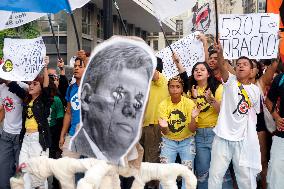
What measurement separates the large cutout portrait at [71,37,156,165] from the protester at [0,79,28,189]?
11.5 feet

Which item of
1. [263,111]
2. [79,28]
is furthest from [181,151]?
[79,28]

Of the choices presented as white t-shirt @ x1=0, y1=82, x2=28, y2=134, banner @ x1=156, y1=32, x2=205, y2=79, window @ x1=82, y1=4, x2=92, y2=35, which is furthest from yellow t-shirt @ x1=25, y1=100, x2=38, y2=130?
window @ x1=82, y1=4, x2=92, y2=35

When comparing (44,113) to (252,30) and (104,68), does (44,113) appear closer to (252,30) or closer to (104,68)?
(252,30)

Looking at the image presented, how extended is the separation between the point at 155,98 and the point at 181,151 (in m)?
0.74

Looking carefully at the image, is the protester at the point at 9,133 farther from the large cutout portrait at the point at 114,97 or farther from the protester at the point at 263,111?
the large cutout portrait at the point at 114,97

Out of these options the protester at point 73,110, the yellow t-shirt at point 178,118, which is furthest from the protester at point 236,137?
the protester at point 73,110

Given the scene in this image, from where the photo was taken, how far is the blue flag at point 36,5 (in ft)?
15.3

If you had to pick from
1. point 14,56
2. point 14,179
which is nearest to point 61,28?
point 14,56

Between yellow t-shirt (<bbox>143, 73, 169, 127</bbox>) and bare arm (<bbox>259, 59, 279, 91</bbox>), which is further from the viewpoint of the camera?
yellow t-shirt (<bbox>143, 73, 169, 127</bbox>)

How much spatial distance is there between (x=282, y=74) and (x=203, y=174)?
1373 mm

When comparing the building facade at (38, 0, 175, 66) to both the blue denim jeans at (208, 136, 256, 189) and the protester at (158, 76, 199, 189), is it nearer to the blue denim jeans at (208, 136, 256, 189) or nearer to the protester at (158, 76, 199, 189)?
the protester at (158, 76, 199, 189)

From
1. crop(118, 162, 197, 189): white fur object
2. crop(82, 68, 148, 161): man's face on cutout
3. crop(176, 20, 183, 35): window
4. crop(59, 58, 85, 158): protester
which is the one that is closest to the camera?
crop(82, 68, 148, 161): man's face on cutout

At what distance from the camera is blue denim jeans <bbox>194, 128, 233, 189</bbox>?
5.29 meters

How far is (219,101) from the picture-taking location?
5227 millimetres
